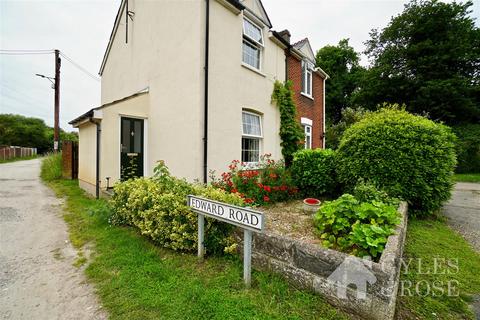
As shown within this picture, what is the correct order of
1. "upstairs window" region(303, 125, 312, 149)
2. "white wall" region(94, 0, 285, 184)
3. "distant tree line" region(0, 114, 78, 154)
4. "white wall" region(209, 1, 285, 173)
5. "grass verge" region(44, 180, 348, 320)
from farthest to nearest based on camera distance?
1. "distant tree line" region(0, 114, 78, 154)
2. "upstairs window" region(303, 125, 312, 149)
3. "white wall" region(209, 1, 285, 173)
4. "white wall" region(94, 0, 285, 184)
5. "grass verge" region(44, 180, 348, 320)

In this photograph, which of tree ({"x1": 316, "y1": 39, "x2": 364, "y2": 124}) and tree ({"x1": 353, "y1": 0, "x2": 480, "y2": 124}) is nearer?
tree ({"x1": 353, "y1": 0, "x2": 480, "y2": 124})

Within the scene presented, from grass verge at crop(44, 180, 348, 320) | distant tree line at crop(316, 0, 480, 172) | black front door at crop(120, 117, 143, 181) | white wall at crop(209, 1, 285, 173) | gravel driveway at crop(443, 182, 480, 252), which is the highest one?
distant tree line at crop(316, 0, 480, 172)

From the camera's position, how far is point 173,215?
374cm

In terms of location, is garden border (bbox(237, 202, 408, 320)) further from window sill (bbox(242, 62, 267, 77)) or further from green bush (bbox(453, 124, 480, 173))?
green bush (bbox(453, 124, 480, 173))

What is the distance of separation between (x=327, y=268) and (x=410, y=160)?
4.03 meters

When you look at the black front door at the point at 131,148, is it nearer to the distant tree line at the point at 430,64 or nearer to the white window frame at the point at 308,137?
the white window frame at the point at 308,137

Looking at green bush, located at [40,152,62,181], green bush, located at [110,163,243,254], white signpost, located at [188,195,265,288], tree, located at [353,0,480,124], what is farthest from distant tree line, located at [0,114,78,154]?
tree, located at [353,0,480,124]

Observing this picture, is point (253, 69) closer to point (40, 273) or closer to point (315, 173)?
point (315, 173)

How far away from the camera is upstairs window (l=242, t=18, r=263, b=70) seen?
25.0 ft

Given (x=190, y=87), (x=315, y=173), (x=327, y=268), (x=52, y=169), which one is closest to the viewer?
(x=327, y=268)

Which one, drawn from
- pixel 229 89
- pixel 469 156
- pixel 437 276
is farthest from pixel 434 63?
pixel 437 276

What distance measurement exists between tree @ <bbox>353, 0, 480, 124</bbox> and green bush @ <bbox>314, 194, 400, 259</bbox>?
1936cm

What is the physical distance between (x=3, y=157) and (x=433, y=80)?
43.0 metres

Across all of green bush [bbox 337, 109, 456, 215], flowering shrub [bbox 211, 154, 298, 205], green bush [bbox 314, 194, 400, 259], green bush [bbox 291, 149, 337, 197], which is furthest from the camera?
green bush [bbox 291, 149, 337, 197]
